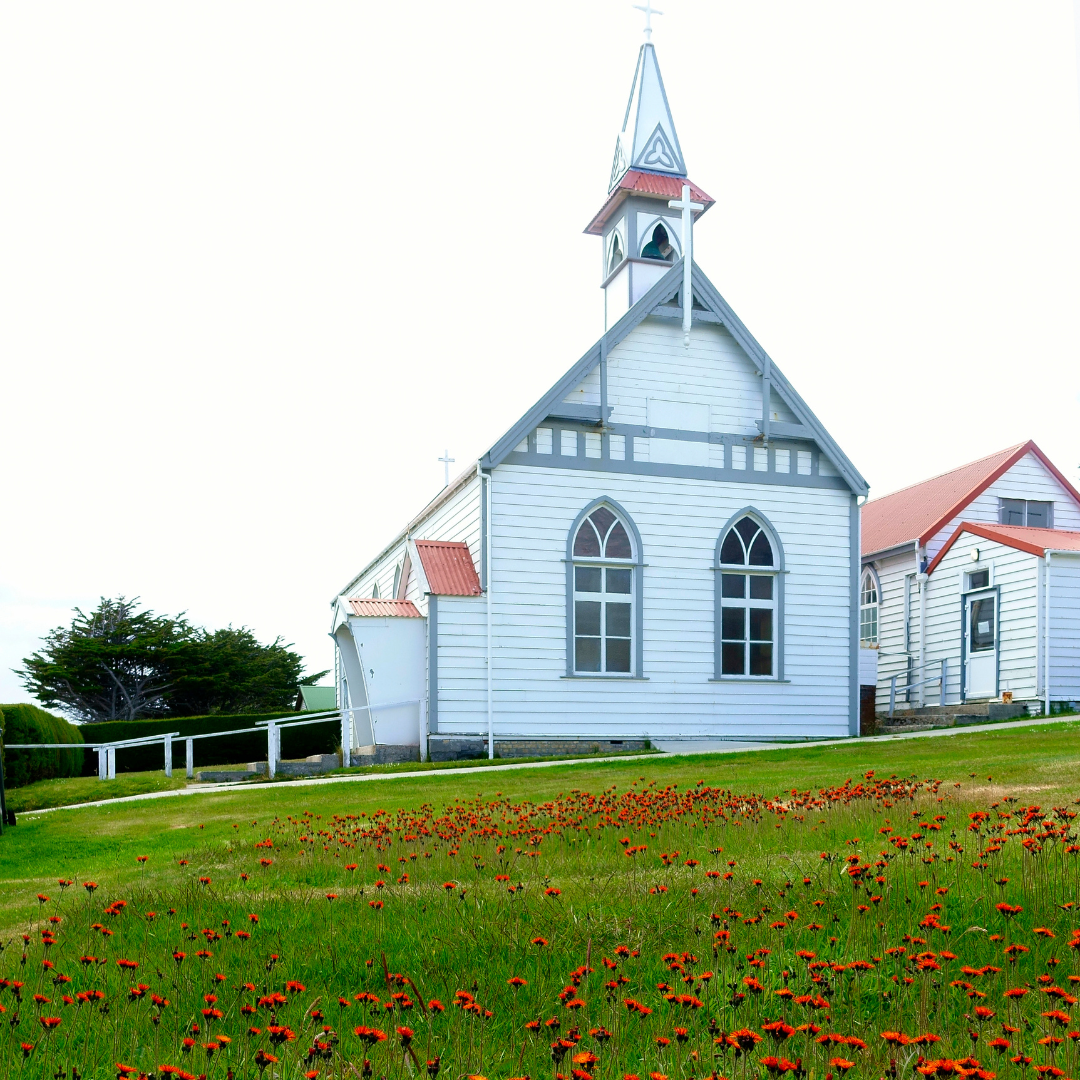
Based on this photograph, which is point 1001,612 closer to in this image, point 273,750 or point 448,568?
point 448,568

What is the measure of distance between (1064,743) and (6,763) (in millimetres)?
18062

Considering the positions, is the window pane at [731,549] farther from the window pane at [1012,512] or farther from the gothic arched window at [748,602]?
the window pane at [1012,512]

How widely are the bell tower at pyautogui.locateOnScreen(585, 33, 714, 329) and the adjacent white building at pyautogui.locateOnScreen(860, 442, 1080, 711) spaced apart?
31.1 ft

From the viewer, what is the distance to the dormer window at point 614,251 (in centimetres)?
2671

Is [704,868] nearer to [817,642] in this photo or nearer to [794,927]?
[794,927]

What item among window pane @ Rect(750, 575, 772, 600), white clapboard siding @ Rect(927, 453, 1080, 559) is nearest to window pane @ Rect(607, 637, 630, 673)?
window pane @ Rect(750, 575, 772, 600)

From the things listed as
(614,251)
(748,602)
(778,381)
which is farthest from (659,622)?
(614,251)

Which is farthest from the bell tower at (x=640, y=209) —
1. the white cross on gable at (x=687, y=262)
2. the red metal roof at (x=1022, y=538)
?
the red metal roof at (x=1022, y=538)

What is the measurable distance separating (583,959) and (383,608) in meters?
16.2

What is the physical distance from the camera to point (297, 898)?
22.6ft

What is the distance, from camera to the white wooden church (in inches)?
824

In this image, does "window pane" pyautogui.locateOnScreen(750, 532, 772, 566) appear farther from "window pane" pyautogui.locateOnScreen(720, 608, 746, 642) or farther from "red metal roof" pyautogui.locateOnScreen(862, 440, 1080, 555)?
"red metal roof" pyautogui.locateOnScreen(862, 440, 1080, 555)

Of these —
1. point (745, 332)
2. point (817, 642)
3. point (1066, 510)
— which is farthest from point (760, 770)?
point (1066, 510)

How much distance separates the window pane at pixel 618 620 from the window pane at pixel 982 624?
9.60 meters
